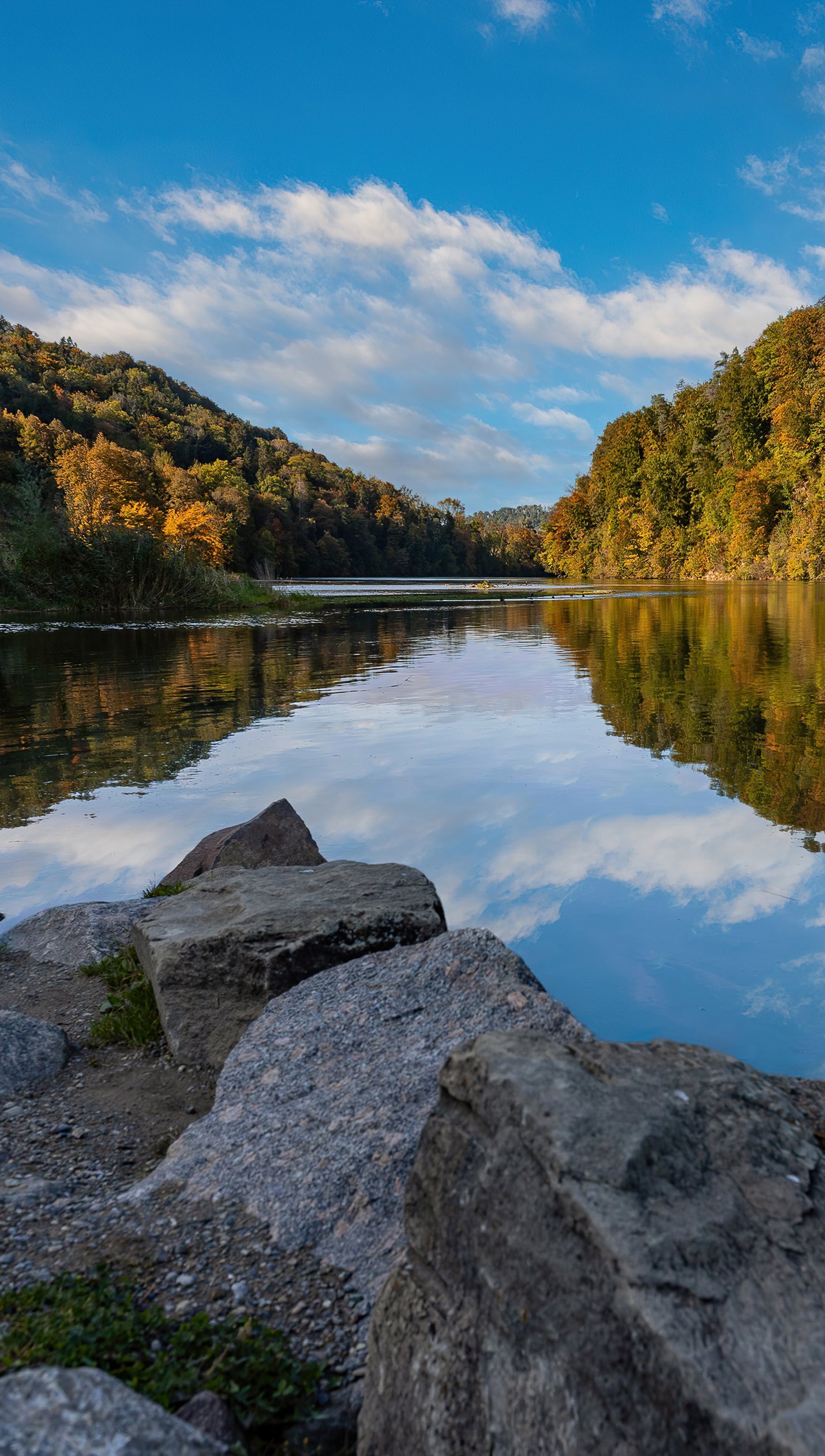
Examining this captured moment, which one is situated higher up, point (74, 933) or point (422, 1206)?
point (422, 1206)

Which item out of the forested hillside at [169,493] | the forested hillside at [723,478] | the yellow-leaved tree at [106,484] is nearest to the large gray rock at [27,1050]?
the forested hillside at [169,493]

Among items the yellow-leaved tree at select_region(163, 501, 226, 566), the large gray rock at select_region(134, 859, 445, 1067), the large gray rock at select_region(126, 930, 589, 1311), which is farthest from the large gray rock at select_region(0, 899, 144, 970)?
the yellow-leaved tree at select_region(163, 501, 226, 566)

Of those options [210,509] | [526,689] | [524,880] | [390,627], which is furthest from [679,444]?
[524,880]

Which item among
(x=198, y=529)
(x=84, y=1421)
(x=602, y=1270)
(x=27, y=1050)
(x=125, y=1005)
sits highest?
(x=198, y=529)

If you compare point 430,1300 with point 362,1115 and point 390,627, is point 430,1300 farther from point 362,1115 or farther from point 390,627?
point 390,627

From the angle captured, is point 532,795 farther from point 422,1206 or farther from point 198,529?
point 198,529

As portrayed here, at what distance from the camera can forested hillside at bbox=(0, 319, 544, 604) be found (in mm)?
41188

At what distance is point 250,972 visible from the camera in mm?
4340

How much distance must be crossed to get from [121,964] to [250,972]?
1552mm

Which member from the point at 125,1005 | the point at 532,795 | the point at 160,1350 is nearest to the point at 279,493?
the point at 532,795

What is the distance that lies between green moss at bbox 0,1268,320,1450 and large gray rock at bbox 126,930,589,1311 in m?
0.35

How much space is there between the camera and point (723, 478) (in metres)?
82.6

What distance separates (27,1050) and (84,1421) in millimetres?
2868

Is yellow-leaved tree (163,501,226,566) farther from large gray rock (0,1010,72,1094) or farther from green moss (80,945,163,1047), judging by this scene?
large gray rock (0,1010,72,1094)
